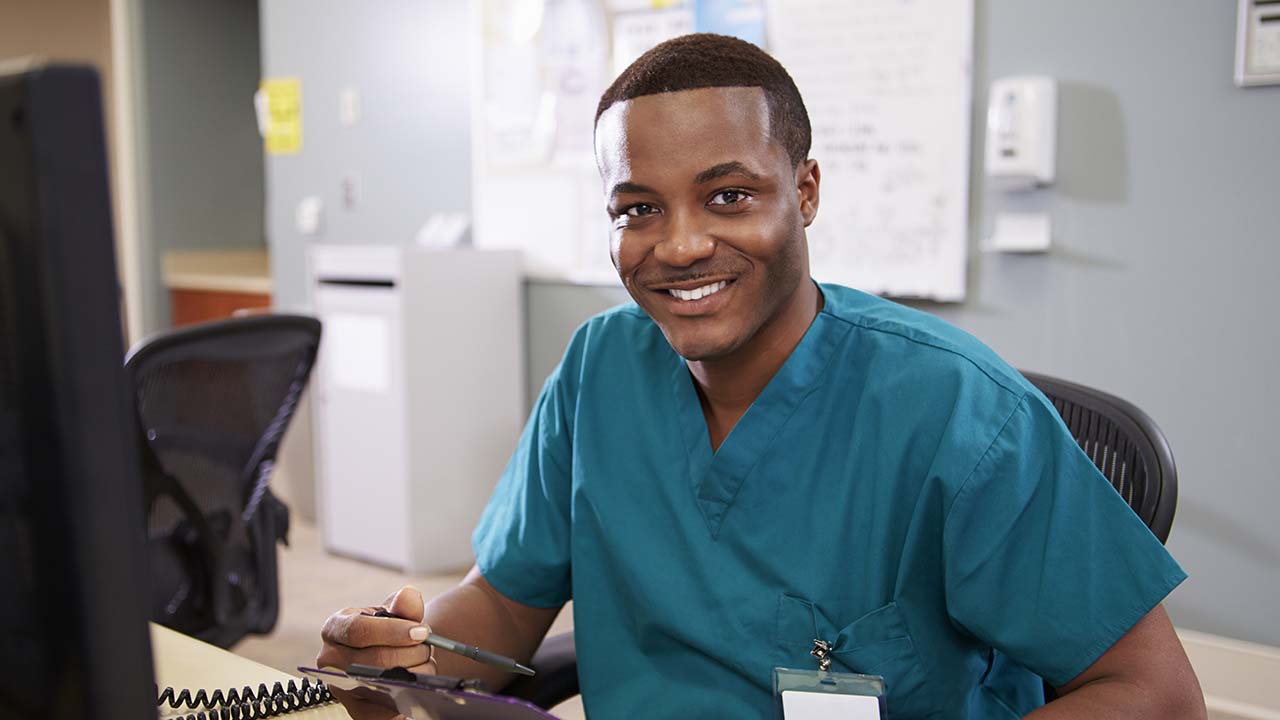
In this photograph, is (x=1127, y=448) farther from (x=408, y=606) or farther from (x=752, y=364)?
(x=408, y=606)

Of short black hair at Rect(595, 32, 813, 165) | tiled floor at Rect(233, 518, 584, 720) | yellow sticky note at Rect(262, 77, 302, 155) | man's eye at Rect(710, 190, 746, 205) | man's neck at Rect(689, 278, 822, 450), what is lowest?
tiled floor at Rect(233, 518, 584, 720)

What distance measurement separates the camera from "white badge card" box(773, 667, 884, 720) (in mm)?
819

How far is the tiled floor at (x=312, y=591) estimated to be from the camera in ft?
8.47

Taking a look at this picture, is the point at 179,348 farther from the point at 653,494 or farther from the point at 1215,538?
the point at 1215,538

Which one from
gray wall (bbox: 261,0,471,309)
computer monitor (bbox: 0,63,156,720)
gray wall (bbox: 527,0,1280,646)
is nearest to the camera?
computer monitor (bbox: 0,63,156,720)

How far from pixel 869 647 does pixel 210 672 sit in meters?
0.54

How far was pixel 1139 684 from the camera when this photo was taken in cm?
82

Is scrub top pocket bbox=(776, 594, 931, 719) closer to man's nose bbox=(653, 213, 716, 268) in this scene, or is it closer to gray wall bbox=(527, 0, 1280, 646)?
man's nose bbox=(653, 213, 716, 268)

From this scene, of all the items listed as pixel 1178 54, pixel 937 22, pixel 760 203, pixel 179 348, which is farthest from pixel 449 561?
pixel 760 203

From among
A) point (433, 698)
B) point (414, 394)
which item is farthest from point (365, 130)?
point (433, 698)

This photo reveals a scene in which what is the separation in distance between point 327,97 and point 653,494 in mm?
3258

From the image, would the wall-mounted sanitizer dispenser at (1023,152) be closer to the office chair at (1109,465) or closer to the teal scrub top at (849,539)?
the office chair at (1109,465)

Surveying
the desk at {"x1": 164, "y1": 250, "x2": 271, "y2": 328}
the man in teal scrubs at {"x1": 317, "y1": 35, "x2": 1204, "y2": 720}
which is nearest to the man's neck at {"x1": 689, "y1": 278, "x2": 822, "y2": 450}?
the man in teal scrubs at {"x1": 317, "y1": 35, "x2": 1204, "y2": 720}

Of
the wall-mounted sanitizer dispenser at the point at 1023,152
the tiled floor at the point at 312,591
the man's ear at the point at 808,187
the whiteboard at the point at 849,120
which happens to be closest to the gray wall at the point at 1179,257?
the wall-mounted sanitizer dispenser at the point at 1023,152
